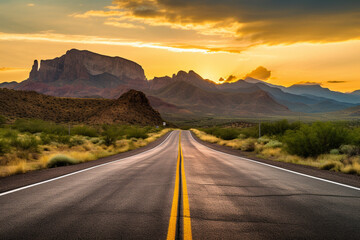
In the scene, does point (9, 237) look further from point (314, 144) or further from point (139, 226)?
point (314, 144)

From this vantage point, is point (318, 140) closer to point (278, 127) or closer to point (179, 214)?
point (278, 127)

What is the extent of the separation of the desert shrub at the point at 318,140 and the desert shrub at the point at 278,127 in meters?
11.5

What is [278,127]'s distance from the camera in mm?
31188

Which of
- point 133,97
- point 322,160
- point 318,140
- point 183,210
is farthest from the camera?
point 133,97

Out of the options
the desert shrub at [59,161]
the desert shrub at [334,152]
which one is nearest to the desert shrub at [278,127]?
the desert shrub at [334,152]

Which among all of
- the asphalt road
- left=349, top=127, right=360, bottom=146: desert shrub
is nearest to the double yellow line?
the asphalt road

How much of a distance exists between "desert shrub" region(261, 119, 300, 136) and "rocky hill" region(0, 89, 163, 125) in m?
60.7

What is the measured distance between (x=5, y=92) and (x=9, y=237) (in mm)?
92346

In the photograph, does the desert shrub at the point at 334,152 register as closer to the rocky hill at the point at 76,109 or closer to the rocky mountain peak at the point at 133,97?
the rocky hill at the point at 76,109

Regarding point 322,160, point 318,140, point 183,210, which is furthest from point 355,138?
point 183,210

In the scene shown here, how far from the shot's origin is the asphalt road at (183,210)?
14.0ft

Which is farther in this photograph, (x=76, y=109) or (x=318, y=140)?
(x=76, y=109)

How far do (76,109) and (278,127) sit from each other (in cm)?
7849

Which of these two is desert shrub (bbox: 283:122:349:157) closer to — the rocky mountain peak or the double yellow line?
the double yellow line
